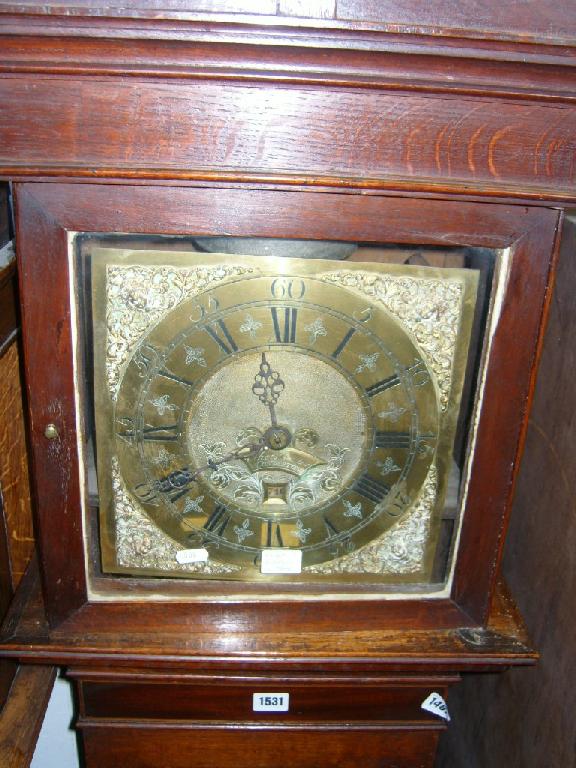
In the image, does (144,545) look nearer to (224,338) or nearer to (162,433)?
(162,433)

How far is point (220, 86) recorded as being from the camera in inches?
29.5

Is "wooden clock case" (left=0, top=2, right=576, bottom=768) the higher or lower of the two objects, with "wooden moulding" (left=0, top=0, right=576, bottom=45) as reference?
lower

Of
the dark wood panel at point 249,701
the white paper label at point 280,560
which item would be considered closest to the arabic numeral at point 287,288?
the white paper label at point 280,560

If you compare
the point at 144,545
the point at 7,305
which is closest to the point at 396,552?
the point at 144,545

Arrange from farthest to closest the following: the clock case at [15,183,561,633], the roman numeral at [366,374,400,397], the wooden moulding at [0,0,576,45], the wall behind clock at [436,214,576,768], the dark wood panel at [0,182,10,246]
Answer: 1. the dark wood panel at [0,182,10,246]
2. the wall behind clock at [436,214,576,768]
3. the roman numeral at [366,374,400,397]
4. the clock case at [15,183,561,633]
5. the wooden moulding at [0,0,576,45]

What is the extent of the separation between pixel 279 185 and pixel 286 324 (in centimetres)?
Result: 17

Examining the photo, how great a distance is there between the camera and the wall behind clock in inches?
42.5

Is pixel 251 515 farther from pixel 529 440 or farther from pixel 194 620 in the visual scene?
pixel 529 440

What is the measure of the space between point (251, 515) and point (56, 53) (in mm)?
589

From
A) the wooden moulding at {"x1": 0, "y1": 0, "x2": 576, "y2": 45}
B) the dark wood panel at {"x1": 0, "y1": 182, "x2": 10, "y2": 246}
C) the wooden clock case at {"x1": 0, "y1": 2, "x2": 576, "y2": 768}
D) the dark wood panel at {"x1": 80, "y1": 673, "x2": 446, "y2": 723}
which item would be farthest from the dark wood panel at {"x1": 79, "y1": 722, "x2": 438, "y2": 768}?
the wooden moulding at {"x1": 0, "y1": 0, "x2": 576, "y2": 45}

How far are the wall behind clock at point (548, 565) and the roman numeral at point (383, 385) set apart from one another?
0.32 metres

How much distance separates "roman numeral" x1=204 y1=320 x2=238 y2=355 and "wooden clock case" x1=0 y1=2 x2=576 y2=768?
0.38 feet

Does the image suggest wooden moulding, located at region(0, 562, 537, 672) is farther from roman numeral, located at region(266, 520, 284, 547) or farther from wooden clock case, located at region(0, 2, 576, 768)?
roman numeral, located at region(266, 520, 284, 547)

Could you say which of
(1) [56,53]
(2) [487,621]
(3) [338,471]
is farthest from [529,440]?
(1) [56,53]
